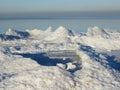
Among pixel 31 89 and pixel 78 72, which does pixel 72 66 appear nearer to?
pixel 78 72

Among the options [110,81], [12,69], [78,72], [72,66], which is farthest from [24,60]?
[110,81]

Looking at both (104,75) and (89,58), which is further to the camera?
(89,58)

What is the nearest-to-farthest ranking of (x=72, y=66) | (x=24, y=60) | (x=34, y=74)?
(x=34, y=74) < (x=72, y=66) < (x=24, y=60)

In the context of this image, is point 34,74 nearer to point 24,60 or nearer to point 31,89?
point 31,89

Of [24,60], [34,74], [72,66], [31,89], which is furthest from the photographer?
[24,60]

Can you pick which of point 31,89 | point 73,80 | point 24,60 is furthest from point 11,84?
point 24,60

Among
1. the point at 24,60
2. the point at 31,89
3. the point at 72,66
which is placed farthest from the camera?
the point at 24,60

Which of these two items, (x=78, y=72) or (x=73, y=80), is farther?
(x=78, y=72)

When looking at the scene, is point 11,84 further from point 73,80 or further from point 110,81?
point 110,81
